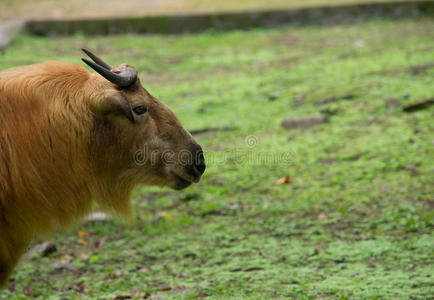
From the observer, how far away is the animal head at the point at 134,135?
3.71m

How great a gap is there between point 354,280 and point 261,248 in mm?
993

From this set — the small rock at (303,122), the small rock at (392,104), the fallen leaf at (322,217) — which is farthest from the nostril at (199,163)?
the small rock at (392,104)

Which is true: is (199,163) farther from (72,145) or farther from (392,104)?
(392,104)

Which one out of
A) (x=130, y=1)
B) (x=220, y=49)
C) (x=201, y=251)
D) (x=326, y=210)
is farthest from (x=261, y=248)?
(x=130, y=1)

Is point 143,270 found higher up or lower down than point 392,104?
lower down

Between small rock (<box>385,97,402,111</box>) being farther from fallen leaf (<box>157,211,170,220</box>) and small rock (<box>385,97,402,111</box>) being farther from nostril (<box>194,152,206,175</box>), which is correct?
nostril (<box>194,152,206,175</box>)

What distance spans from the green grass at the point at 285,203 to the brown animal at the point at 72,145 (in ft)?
3.25

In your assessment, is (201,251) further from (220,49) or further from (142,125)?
(220,49)

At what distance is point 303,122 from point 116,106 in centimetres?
445

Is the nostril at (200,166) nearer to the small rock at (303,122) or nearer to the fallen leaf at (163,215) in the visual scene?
the fallen leaf at (163,215)

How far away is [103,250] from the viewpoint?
17.6 feet

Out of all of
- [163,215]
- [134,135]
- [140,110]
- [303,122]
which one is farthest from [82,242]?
[303,122]

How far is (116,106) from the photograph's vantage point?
3.71m

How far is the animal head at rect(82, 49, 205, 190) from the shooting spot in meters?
3.71
